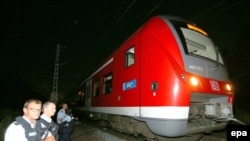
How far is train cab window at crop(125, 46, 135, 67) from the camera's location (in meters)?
8.34

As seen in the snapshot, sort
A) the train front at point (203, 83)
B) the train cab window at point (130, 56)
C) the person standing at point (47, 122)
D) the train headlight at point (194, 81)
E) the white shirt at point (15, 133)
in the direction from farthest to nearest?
the train cab window at point (130, 56) → the train front at point (203, 83) → the train headlight at point (194, 81) → the person standing at point (47, 122) → the white shirt at point (15, 133)

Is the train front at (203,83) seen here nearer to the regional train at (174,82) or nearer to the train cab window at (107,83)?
the regional train at (174,82)

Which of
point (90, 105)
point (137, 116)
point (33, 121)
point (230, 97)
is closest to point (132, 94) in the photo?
point (137, 116)

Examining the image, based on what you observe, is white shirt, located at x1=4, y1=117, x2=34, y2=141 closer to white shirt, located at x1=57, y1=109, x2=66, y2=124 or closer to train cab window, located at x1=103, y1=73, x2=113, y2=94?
white shirt, located at x1=57, y1=109, x2=66, y2=124

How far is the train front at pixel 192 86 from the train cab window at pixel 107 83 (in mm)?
3568

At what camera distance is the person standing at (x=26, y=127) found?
3.31 metres

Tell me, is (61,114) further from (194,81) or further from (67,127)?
(194,81)

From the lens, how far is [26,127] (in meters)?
3.45

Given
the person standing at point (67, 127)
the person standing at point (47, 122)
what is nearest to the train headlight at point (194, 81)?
the person standing at point (47, 122)

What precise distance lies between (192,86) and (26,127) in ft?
13.7

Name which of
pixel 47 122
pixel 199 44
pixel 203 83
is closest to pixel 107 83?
pixel 199 44

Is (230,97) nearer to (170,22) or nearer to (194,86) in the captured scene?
(194,86)

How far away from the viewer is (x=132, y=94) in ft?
25.7

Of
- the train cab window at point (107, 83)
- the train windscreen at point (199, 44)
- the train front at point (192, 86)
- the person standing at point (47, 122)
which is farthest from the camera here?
the train cab window at point (107, 83)
